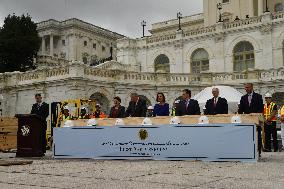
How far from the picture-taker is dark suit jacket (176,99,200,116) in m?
12.2

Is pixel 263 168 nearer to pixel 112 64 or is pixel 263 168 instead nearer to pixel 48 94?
pixel 48 94

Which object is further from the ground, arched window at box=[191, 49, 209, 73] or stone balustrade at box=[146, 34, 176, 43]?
stone balustrade at box=[146, 34, 176, 43]

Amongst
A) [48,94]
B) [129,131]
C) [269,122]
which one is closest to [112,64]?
[48,94]

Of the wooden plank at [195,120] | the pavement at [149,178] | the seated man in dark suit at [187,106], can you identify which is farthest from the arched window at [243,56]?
the pavement at [149,178]

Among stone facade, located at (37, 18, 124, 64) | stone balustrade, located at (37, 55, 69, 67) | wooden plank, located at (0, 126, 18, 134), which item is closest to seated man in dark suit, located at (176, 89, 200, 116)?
wooden plank, located at (0, 126, 18, 134)

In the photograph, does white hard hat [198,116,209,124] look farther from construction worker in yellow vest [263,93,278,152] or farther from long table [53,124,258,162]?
construction worker in yellow vest [263,93,278,152]

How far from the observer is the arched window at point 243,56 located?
40.2m

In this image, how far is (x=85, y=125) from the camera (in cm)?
1195

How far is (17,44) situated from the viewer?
167 ft

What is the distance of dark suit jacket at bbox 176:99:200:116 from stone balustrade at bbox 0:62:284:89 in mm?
16363

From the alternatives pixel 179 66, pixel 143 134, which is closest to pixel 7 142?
pixel 143 134

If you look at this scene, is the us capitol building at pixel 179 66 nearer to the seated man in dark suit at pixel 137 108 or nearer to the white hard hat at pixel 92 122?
the seated man in dark suit at pixel 137 108

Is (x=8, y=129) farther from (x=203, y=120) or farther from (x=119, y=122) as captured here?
(x=203, y=120)

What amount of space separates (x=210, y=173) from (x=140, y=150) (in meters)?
3.55
